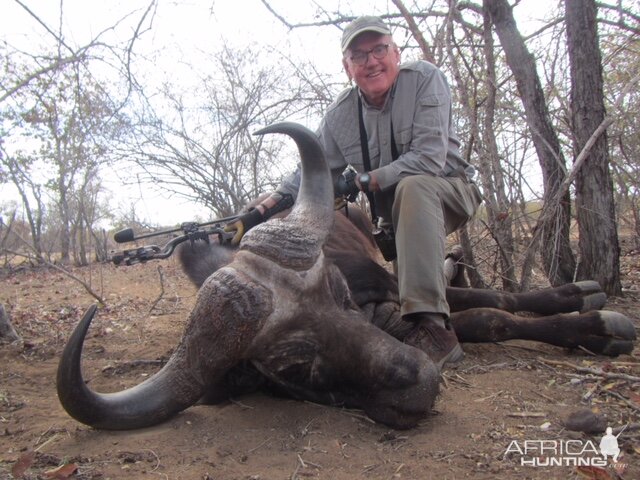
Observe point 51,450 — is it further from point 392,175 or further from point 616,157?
point 616,157

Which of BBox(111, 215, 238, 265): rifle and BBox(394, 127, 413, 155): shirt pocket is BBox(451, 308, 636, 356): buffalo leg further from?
BBox(111, 215, 238, 265): rifle

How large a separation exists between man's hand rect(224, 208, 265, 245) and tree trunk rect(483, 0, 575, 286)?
2.23 meters

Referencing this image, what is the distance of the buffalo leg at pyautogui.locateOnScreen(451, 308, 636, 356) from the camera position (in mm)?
2855

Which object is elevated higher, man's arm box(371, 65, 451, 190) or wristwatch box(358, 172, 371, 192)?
man's arm box(371, 65, 451, 190)

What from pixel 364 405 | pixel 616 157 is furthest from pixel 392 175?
pixel 616 157

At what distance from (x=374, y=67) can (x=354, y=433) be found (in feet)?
7.39

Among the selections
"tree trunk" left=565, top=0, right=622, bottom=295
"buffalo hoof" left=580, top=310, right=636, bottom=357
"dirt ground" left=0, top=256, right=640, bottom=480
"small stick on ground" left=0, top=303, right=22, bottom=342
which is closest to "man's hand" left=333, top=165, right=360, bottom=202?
"dirt ground" left=0, top=256, right=640, bottom=480

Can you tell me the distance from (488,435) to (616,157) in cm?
579

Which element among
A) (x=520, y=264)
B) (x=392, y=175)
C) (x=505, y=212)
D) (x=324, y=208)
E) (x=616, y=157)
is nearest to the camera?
(x=324, y=208)

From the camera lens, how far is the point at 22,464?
76.4 inches

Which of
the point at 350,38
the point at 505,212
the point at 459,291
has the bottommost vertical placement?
the point at 459,291

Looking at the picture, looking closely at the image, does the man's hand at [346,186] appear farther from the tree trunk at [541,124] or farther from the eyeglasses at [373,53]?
the tree trunk at [541,124]

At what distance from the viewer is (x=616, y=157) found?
21.5ft

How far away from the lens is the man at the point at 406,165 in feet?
9.16
